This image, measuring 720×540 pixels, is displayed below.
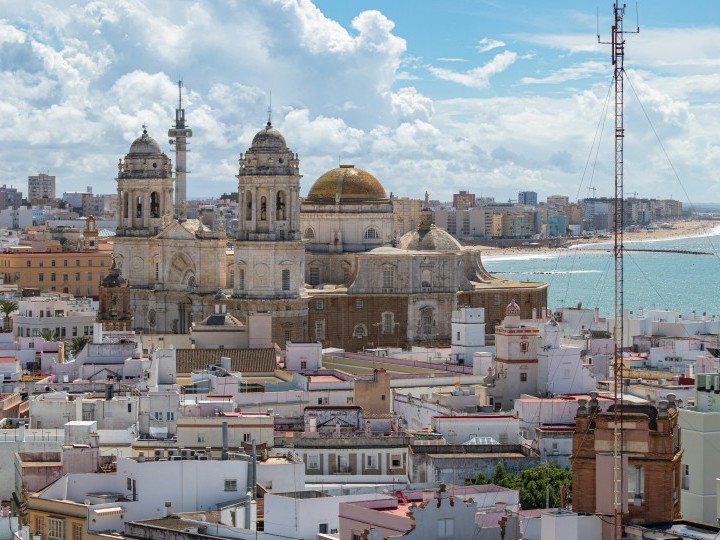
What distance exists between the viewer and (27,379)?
4325 cm

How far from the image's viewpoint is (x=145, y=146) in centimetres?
6912

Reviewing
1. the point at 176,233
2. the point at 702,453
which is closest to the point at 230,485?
the point at 702,453

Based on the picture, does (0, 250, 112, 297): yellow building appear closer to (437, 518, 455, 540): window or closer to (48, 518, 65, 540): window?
(48, 518, 65, 540): window

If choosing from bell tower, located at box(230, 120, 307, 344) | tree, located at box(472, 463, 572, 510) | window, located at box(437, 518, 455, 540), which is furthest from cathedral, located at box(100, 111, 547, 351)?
window, located at box(437, 518, 455, 540)

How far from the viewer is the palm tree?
209 feet

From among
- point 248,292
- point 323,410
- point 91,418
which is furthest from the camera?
point 248,292

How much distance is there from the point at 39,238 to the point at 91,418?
75.8 m

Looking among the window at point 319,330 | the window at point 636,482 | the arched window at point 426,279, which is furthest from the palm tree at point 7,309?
the window at point 636,482

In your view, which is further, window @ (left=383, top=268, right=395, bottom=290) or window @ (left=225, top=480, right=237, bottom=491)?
window @ (left=383, top=268, right=395, bottom=290)

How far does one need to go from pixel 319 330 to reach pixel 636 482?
136ft

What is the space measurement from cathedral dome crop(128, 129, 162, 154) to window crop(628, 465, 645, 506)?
49665 millimetres

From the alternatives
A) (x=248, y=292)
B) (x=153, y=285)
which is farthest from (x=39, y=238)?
(x=248, y=292)

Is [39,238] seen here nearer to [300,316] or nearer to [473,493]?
[300,316]

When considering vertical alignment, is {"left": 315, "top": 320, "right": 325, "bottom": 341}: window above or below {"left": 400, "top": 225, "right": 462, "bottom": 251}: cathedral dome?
below
